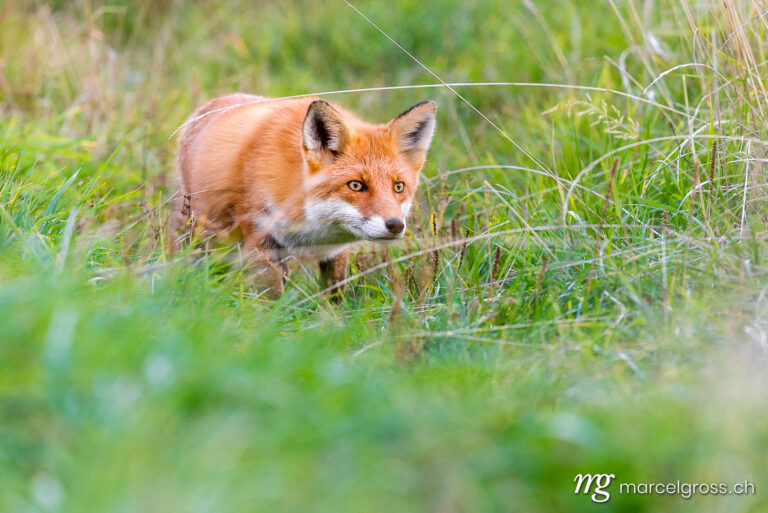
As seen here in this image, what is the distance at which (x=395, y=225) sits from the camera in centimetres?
391

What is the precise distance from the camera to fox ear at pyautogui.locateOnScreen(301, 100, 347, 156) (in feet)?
13.6

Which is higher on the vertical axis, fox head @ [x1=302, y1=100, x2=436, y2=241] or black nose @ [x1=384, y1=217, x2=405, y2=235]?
fox head @ [x1=302, y1=100, x2=436, y2=241]

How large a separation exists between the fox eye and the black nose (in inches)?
15.5

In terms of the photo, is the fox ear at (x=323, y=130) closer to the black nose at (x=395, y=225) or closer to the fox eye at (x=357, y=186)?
the fox eye at (x=357, y=186)

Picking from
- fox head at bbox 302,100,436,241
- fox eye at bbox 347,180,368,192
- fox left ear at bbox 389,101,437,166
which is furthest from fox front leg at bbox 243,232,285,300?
fox left ear at bbox 389,101,437,166

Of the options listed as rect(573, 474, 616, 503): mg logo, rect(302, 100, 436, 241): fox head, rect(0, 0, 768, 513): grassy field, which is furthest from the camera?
rect(302, 100, 436, 241): fox head

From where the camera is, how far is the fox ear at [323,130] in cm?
414

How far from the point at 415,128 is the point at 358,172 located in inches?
22.0

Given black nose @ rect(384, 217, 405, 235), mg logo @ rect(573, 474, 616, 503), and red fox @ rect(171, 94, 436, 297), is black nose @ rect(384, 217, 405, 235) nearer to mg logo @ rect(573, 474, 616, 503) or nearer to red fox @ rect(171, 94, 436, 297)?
red fox @ rect(171, 94, 436, 297)

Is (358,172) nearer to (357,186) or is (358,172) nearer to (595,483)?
(357,186)

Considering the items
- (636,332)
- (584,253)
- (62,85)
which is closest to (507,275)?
(584,253)

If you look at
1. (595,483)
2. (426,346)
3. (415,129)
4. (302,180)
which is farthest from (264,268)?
(595,483)

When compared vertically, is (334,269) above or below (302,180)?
below

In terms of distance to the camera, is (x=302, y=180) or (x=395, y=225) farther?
(x=302, y=180)
